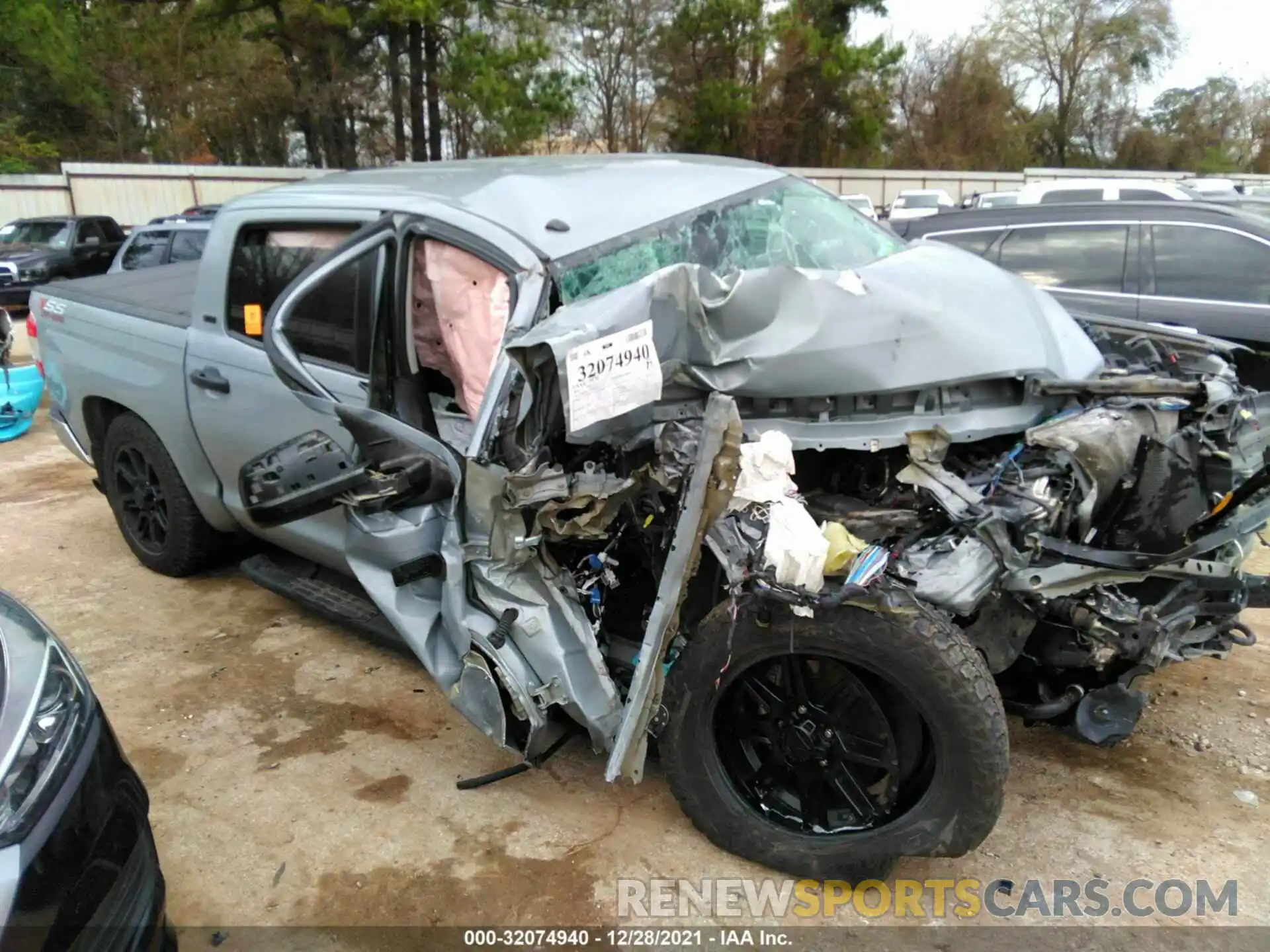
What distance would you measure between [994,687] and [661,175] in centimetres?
224

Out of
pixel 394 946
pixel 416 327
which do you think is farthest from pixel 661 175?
pixel 394 946

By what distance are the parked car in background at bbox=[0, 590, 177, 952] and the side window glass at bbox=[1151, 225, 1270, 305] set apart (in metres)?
6.22

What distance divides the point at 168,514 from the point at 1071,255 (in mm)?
5783

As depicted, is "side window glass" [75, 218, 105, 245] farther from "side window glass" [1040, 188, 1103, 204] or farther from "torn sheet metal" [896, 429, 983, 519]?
"torn sheet metal" [896, 429, 983, 519]

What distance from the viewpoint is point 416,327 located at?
Result: 326 cm

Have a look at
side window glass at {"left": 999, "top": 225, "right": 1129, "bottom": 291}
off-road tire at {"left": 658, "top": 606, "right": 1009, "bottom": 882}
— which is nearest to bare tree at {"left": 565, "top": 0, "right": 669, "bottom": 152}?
side window glass at {"left": 999, "top": 225, "right": 1129, "bottom": 291}

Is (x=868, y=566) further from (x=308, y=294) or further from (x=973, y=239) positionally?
(x=973, y=239)

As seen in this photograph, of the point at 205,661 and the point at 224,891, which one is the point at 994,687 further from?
the point at 205,661

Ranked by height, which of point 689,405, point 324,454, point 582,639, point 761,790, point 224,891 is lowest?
point 224,891

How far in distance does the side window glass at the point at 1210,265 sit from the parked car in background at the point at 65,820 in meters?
6.22

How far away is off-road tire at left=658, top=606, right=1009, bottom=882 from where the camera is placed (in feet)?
7.63

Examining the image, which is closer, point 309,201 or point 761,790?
point 761,790

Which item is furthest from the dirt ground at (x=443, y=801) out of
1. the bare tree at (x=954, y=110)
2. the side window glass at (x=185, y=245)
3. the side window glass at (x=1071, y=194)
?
the bare tree at (x=954, y=110)

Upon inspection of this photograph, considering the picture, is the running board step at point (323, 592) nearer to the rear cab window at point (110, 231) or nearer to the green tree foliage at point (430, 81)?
the rear cab window at point (110, 231)
